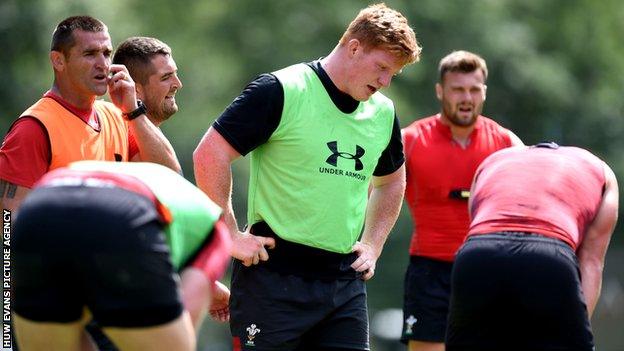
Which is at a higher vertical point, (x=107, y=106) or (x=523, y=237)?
(x=107, y=106)

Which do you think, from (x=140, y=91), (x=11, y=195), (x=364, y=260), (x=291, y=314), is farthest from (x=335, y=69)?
(x=11, y=195)

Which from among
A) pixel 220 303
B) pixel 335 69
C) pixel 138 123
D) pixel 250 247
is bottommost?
pixel 220 303

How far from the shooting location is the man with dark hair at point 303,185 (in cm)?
611

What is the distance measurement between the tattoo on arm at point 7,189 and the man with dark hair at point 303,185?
32.6 inches

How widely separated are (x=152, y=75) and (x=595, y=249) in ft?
7.63

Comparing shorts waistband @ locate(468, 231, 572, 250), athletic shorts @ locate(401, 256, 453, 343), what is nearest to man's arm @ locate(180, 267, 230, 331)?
shorts waistband @ locate(468, 231, 572, 250)

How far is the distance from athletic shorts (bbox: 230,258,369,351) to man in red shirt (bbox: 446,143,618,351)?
69cm

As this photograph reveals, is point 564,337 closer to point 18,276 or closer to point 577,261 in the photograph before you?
point 577,261

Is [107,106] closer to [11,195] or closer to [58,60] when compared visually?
[58,60]

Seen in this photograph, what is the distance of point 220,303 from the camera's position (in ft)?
21.5

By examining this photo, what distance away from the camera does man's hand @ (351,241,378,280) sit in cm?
635

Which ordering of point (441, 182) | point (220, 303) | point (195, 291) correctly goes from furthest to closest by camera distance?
point (441, 182)
point (220, 303)
point (195, 291)

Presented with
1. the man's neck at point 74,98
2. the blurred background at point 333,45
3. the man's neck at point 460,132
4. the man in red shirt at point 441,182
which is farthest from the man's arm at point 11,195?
the blurred background at point 333,45

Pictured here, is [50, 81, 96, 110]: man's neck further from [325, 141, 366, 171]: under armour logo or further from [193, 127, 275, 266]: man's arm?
[325, 141, 366, 171]: under armour logo
